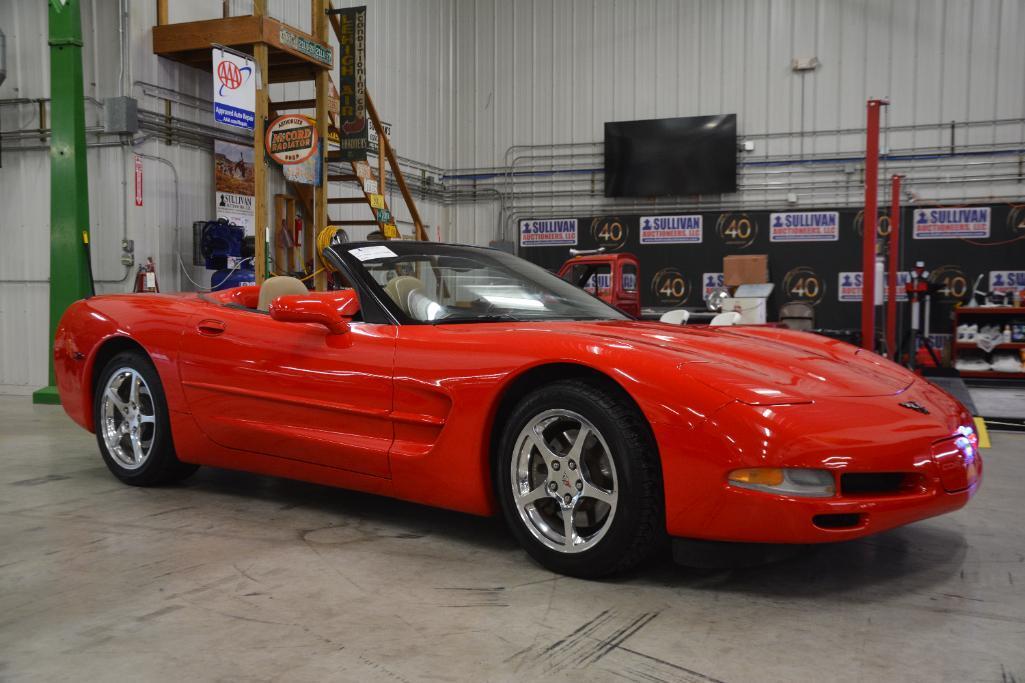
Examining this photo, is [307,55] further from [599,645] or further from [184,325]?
[599,645]

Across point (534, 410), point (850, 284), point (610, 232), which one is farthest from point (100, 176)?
point (850, 284)

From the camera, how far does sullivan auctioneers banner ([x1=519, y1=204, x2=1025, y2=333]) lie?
39.9 feet

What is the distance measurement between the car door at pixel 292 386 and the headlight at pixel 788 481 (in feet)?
3.90

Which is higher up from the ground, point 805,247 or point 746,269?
point 805,247

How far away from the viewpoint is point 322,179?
352 inches

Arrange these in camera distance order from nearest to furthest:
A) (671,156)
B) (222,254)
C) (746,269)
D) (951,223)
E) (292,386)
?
(292,386)
(222,254)
(951,223)
(746,269)
(671,156)

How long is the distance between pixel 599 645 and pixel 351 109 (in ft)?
27.5

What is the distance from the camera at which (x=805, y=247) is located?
12.9 metres

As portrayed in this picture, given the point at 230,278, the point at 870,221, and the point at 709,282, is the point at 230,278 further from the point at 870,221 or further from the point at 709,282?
the point at 709,282

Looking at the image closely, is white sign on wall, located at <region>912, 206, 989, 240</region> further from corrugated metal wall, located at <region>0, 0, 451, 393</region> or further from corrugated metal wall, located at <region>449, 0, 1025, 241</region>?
Answer: corrugated metal wall, located at <region>0, 0, 451, 393</region>

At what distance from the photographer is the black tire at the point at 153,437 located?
3.48 meters

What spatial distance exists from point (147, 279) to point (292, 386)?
5.40 meters

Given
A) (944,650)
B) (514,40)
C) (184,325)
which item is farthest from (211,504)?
(514,40)

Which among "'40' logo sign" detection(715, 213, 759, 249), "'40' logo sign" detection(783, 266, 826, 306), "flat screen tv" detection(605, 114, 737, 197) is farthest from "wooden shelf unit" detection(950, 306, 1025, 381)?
"flat screen tv" detection(605, 114, 737, 197)
